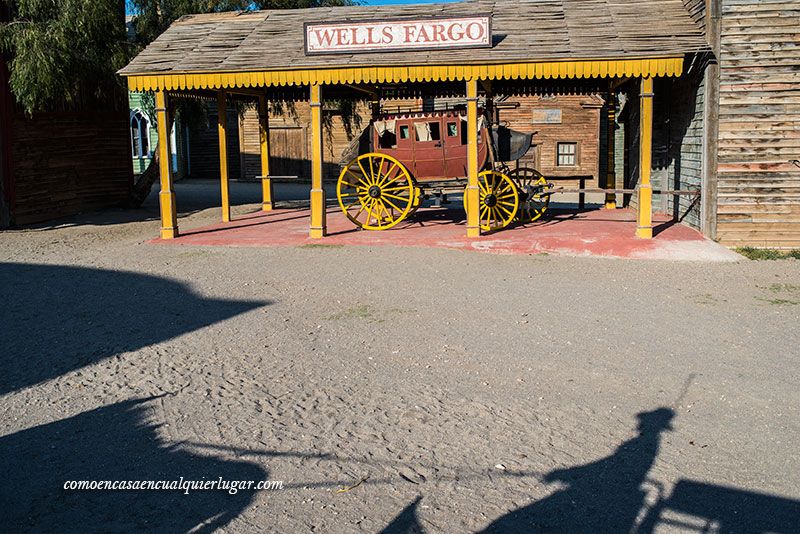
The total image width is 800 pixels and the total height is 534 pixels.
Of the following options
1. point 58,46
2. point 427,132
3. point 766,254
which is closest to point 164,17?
point 58,46

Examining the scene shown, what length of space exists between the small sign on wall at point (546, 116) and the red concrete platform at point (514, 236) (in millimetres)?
12421

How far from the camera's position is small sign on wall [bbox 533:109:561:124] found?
3019 centimetres

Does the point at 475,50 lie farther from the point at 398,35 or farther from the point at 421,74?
the point at 398,35

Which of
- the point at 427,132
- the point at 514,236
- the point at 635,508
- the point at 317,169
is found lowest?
the point at 635,508

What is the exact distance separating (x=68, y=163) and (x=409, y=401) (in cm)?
1579

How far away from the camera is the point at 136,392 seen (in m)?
6.32

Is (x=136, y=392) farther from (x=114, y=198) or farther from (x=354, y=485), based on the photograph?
(x=114, y=198)

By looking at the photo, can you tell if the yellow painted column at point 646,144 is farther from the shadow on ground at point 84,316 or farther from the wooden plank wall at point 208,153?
the wooden plank wall at point 208,153

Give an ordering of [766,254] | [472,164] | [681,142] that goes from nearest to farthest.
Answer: [766,254]
[472,164]
[681,142]

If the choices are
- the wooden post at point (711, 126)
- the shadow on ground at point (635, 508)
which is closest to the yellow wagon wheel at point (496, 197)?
the wooden post at point (711, 126)

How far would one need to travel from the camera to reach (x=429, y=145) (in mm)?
15062

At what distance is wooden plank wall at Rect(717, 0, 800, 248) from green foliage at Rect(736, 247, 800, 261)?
0.89 ft

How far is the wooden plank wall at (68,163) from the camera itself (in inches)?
699

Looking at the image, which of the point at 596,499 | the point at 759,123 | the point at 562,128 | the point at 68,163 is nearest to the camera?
the point at 596,499
